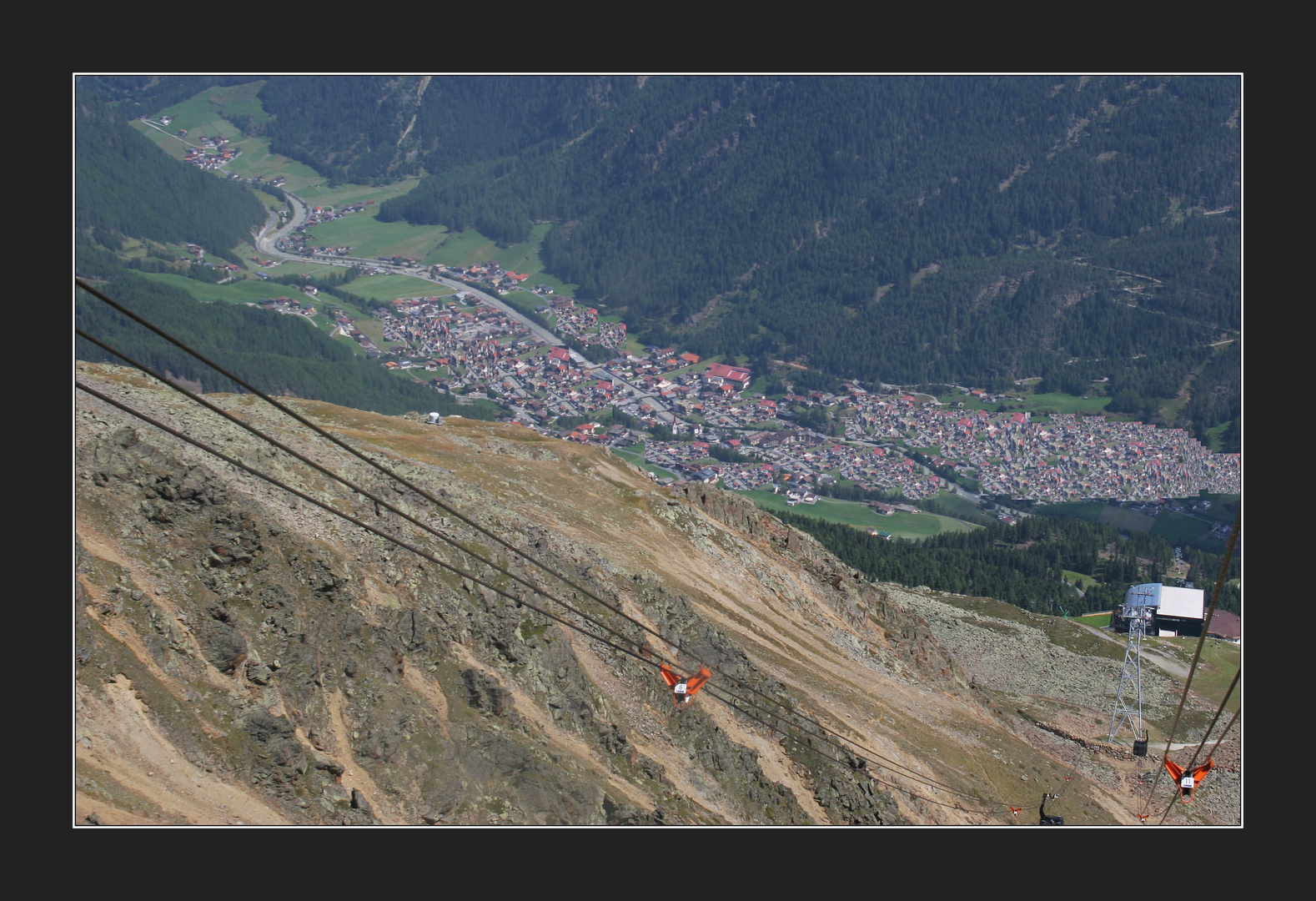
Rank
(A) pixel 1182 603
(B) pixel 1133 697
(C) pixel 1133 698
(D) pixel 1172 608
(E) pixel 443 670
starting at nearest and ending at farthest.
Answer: (E) pixel 443 670 < (C) pixel 1133 698 < (B) pixel 1133 697 < (D) pixel 1172 608 < (A) pixel 1182 603

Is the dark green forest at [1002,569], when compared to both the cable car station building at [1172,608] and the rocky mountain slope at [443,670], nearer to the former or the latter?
the cable car station building at [1172,608]

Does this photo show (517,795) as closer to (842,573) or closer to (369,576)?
(369,576)

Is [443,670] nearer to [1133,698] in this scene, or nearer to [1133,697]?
[1133,698]

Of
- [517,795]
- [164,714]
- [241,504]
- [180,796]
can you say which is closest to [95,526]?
[241,504]

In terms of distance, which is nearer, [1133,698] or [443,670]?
[443,670]

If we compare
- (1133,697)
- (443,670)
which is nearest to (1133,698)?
(1133,697)

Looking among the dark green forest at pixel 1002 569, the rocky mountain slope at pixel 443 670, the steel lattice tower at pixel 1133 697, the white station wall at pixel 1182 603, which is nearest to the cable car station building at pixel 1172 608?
the white station wall at pixel 1182 603
